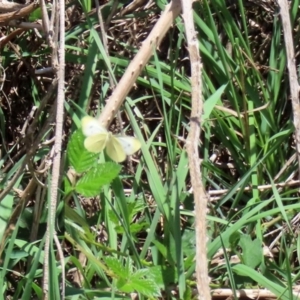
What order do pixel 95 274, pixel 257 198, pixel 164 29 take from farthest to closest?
1. pixel 257 198
2. pixel 95 274
3. pixel 164 29

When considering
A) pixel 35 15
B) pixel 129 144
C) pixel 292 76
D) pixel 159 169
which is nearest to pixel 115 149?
pixel 129 144

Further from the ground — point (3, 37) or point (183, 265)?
point (3, 37)

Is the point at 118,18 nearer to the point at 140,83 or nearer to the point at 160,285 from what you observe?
the point at 140,83

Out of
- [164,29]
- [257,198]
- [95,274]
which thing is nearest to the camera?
[164,29]

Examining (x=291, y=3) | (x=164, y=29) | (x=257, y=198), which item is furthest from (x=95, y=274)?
(x=291, y=3)

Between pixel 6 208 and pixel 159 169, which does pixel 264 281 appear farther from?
pixel 6 208

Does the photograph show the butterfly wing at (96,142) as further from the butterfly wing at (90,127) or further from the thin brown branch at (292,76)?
the thin brown branch at (292,76)

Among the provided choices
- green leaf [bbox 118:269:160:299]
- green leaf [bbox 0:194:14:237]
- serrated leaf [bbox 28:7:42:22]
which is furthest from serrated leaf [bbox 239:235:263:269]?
serrated leaf [bbox 28:7:42:22]
